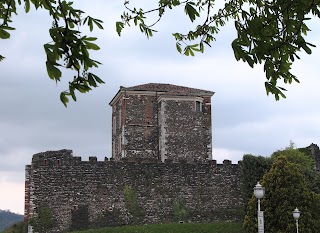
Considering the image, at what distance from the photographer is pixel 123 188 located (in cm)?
3359

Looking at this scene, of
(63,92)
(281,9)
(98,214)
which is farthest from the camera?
(98,214)

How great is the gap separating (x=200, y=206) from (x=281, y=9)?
28.5 metres

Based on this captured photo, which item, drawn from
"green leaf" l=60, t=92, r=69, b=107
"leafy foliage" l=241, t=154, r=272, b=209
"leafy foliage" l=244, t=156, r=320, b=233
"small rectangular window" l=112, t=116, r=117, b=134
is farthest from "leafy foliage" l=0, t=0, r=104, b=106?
"small rectangular window" l=112, t=116, r=117, b=134

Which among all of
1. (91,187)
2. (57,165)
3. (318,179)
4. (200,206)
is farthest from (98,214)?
(318,179)

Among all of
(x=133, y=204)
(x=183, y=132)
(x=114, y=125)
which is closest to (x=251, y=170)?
(x=133, y=204)

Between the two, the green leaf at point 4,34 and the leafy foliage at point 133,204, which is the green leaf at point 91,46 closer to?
the green leaf at point 4,34

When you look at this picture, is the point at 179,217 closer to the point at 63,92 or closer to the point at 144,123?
the point at 144,123

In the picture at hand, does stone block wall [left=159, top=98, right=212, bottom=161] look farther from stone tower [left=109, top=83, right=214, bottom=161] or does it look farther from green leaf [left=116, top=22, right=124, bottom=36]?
green leaf [left=116, top=22, right=124, bottom=36]

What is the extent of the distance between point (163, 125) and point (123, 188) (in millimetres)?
7944

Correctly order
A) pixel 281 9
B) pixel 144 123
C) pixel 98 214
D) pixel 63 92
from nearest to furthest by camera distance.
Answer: pixel 63 92
pixel 281 9
pixel 98 214
pixel 144 123

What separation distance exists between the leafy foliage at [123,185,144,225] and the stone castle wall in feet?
0.54

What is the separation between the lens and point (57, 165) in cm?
3325

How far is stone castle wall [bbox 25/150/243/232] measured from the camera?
32.8m

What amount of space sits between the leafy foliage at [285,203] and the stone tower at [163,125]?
12.0 m
